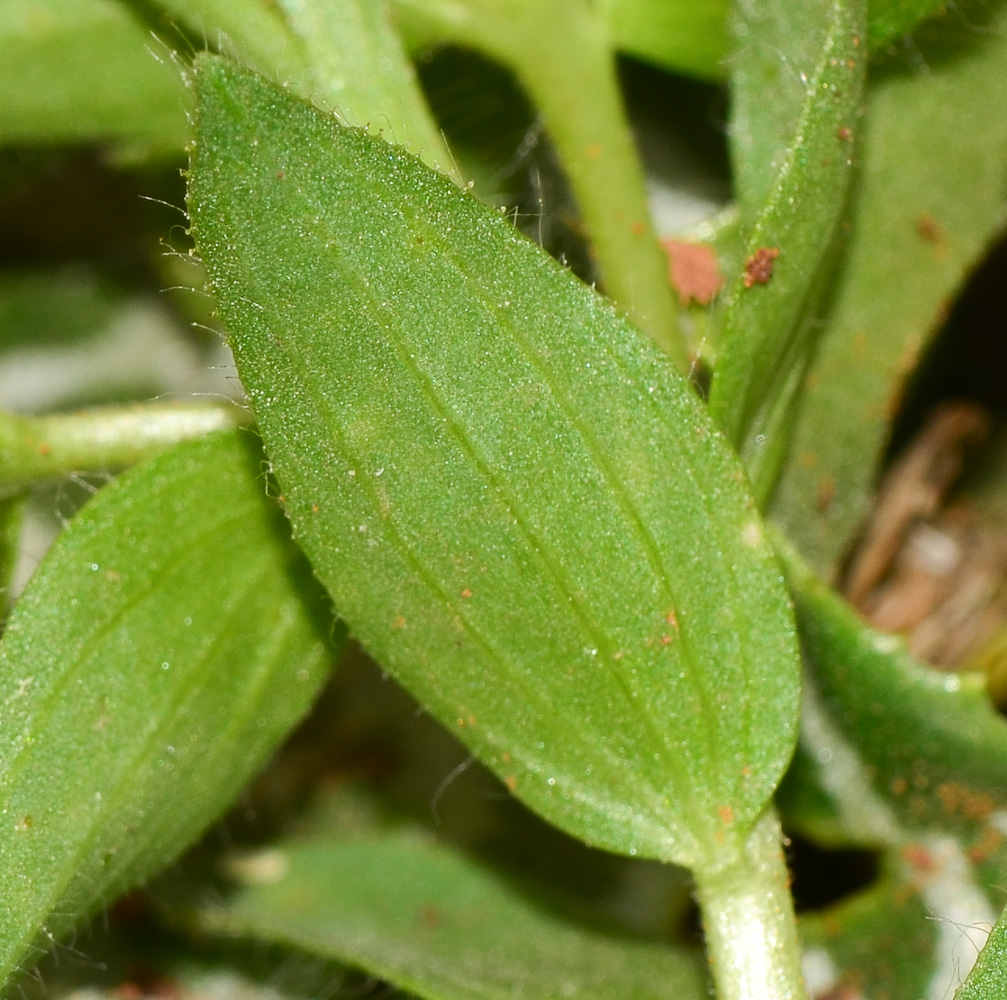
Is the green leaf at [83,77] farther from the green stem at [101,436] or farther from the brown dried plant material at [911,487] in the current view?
the brown dried plant material at [911,487]

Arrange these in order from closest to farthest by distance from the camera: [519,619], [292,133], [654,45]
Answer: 1. [292,133]
2. [519,619]
3. [654,45]

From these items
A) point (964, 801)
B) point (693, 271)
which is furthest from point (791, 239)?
point (964, 801)

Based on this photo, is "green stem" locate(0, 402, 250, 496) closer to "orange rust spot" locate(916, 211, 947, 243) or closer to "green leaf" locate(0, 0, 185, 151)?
"green leaf" locate(0, 0, 185, 151)

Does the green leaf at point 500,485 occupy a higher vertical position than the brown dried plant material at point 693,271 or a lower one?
lower

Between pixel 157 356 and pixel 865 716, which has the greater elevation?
pixel 865 716

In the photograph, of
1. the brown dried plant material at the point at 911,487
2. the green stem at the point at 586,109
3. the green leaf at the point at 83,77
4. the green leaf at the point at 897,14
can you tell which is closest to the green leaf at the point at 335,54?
the green stem at the point at 586,109

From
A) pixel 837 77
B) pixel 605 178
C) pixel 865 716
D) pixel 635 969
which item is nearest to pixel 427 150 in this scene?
pixel 605 178

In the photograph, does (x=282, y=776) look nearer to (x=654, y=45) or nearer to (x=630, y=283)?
(x=630, y=283)

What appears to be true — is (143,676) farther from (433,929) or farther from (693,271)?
(693,271)
